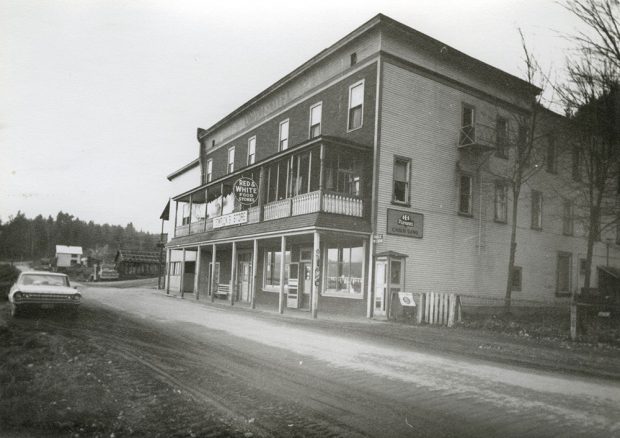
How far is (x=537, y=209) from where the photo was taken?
24844mm

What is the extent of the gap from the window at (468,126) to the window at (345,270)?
22.5 ft

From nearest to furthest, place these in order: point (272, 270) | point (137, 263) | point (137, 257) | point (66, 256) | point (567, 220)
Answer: point (272, 270)
point (567, 220)
point (137, 257)
point (137, 263)
point (66, 256)

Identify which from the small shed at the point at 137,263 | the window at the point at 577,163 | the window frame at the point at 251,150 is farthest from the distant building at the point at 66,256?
the window at the point at 577,163

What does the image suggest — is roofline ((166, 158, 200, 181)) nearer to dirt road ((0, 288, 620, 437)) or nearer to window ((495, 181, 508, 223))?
window ((495, 181, 508, 223))

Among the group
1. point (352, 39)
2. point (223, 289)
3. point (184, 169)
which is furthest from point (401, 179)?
point (184, 169)

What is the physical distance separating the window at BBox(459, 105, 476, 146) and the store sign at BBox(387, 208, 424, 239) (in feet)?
13.8

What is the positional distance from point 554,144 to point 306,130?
522 inches

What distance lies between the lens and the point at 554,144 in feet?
83.0

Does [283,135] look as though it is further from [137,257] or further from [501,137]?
[137,257]

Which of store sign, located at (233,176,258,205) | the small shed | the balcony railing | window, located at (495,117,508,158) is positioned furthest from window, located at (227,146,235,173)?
the small shed

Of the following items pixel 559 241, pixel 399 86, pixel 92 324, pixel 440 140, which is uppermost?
pixel 399 86

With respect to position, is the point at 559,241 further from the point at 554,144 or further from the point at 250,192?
the point at 250,192

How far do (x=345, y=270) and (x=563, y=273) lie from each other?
13979mm

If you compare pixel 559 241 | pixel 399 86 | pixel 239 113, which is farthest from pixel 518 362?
pixel 239 113
